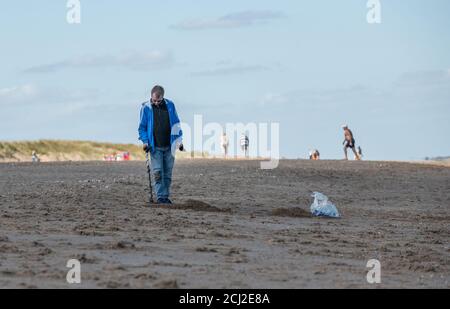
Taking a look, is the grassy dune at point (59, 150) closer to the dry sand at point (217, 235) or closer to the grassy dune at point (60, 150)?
the grassy dune at point (60, 150)

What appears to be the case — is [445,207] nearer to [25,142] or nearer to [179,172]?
[179,172]

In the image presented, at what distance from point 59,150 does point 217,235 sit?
82.3 meters

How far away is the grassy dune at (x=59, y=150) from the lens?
90.5 m

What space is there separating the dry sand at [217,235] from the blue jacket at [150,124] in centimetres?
107

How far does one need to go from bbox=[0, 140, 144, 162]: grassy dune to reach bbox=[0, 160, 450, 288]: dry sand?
200 ft

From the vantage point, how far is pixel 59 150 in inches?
3836

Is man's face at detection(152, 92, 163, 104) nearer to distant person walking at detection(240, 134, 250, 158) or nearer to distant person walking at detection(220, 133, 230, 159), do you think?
distant person walking at detection(240, 134, 250, 158)

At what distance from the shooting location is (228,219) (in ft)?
61.3

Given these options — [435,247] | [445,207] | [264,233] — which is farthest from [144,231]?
[445,207]

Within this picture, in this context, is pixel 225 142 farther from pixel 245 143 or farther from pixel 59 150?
pixel 59 150

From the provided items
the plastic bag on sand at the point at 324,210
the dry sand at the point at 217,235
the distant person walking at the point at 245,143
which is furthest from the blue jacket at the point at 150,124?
the distant person walking at the point at 245,143

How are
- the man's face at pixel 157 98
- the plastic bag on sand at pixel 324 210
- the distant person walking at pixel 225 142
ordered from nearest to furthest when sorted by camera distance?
1. the man's face at pixel 157 98
2. the plastic bag on sand at pixel 324 210
3. the distant person walking at pixel 225 142

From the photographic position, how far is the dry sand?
12312mm
